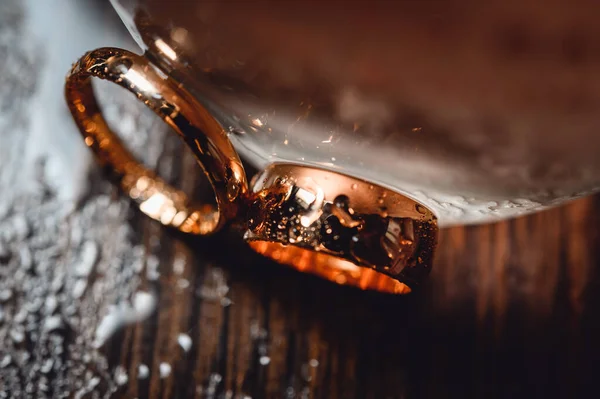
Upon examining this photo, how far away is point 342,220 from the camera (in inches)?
8.2

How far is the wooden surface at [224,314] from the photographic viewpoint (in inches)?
11.1

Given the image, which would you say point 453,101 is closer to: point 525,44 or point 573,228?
point 525,44

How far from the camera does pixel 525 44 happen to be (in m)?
0.12

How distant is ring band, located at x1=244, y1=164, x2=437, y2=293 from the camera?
0.21m

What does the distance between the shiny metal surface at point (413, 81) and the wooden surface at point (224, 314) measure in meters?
0.13

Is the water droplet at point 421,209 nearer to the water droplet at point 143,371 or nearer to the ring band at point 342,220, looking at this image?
the ring band at point 342,220

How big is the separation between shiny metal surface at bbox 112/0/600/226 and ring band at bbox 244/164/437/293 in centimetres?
2

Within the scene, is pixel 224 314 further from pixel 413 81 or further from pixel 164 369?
pixel 413 81

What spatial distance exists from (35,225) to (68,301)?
0.04m

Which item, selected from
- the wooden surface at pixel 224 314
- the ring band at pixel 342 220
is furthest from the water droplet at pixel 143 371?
the ring band at pixel 342 220

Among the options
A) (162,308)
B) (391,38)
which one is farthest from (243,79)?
(162,308)

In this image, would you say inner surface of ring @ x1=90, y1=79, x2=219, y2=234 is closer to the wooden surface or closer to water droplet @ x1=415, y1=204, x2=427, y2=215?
the wooden surface

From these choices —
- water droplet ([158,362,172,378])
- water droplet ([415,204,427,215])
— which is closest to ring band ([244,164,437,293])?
water droplet ([415,204,427,215])

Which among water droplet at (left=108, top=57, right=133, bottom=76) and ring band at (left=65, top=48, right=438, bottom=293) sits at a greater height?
water droplet at (left=108, top=57, right=133, bottom=76)
